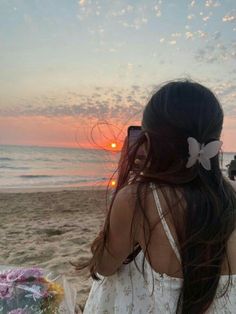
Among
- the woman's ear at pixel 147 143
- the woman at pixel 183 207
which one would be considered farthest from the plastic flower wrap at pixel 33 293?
the woman's ear at pixel 147 143

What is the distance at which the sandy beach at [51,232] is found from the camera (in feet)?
11.4

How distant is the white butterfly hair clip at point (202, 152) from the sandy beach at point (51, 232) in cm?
94

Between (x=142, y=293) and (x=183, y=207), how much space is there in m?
0.52

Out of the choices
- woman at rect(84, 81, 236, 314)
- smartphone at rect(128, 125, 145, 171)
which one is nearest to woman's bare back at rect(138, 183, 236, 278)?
woman at rect(84, 81, 236, 314)

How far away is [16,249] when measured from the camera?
3.98 m

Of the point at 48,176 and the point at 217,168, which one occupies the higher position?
the point at 217,168

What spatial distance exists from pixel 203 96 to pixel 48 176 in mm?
14414

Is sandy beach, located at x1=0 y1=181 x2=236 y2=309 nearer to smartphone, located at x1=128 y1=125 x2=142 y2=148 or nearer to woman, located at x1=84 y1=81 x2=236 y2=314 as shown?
woman, located at x1=84 y1=81 x2=236 y2=314

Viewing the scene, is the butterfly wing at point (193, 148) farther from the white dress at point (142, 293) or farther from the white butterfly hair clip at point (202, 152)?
the white dress at point (142, 293)

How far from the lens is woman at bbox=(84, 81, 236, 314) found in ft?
3.91

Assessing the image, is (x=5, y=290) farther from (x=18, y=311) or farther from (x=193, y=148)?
(x=193, y=148)

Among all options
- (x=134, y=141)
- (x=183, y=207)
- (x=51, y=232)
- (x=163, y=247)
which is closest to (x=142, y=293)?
(x=163, y=247)

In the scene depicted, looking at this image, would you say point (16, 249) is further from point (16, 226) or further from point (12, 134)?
point (12, 134)

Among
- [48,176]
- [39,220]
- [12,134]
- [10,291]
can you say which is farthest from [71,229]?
[12,134]
